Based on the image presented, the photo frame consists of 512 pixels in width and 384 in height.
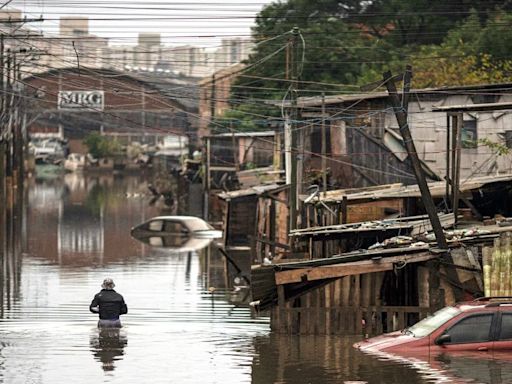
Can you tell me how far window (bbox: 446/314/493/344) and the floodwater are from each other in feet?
1.49

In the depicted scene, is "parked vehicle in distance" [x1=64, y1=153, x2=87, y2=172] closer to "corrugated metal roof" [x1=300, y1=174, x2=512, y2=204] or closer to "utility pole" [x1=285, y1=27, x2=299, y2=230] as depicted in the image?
"utility pole" [x1=285, y1=27, x2=299, y2=230]

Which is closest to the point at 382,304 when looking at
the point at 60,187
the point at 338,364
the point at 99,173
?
the point at 338,364

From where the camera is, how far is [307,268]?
81.9 feet

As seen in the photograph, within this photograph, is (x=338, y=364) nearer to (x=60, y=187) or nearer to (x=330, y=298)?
(x=330, y=298)

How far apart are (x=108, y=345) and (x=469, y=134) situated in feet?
55.7

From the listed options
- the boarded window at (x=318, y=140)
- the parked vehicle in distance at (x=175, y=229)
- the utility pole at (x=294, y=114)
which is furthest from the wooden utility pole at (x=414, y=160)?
the parked vehicle in distance at (x=175, y=229)

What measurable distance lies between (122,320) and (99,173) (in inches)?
4215

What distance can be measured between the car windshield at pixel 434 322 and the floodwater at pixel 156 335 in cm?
70

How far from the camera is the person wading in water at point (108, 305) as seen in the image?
2594 centimetres

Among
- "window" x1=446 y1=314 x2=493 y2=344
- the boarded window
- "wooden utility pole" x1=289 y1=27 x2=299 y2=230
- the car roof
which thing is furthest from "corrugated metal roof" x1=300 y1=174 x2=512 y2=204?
"window" x1=446 y1=314 x2=493 y2=344

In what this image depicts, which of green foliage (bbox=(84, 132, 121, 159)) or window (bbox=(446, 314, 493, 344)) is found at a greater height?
green foliage (bbox=(84, 132, 121, 159))

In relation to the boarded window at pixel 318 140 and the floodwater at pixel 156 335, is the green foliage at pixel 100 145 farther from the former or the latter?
the boarded window at pixel 318 140

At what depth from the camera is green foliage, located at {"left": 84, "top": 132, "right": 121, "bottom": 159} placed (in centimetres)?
14000

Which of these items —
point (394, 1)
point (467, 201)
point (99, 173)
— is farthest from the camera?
point (99, 173)
